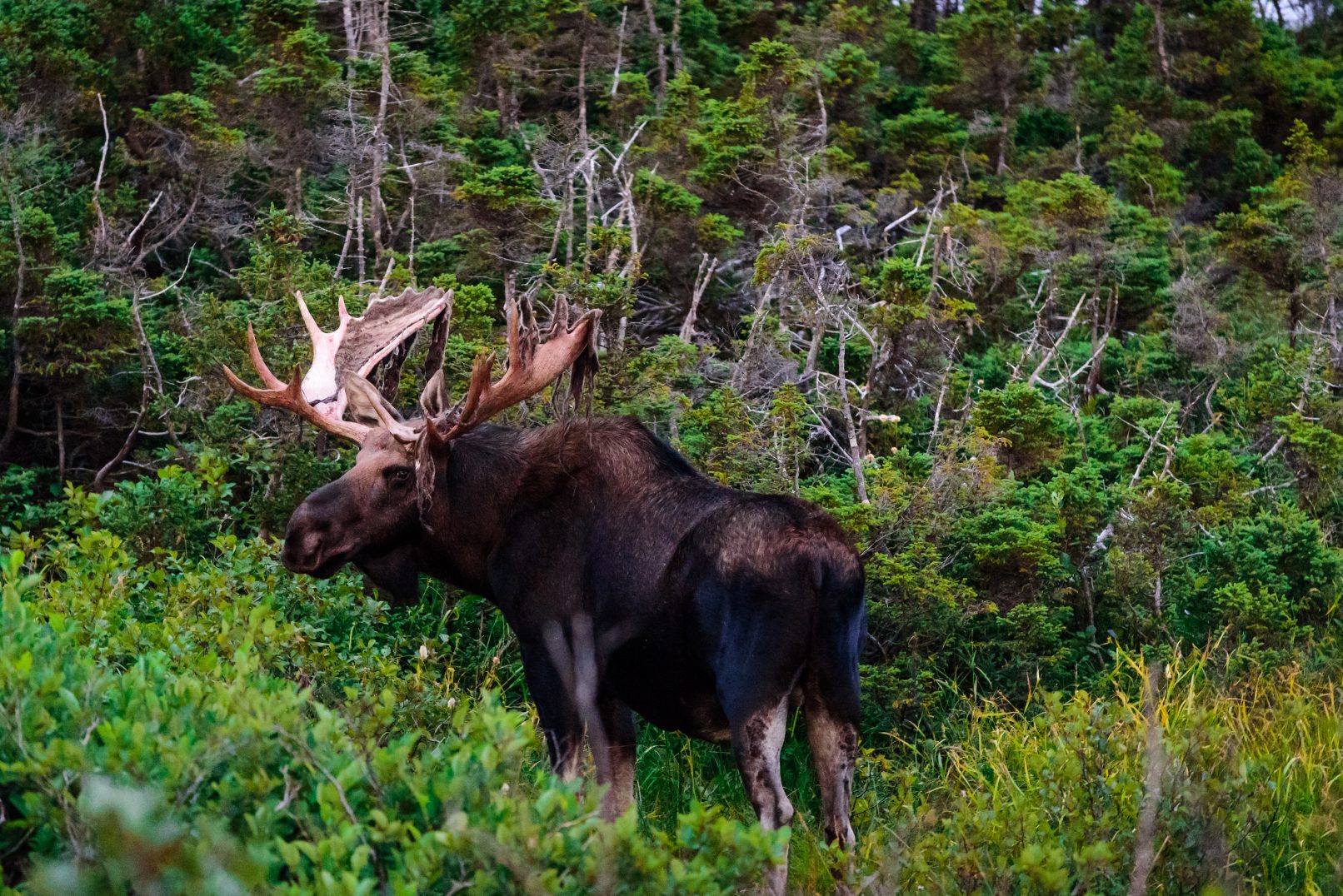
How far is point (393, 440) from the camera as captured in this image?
6.41 metres

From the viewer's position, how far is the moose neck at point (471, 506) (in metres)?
6.16

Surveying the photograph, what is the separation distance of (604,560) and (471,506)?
0.75 meters

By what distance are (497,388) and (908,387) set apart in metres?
4.40

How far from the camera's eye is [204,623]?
653 cm

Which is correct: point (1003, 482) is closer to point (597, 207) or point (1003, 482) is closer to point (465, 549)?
point (465, 549)

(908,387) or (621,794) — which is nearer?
(621,794)

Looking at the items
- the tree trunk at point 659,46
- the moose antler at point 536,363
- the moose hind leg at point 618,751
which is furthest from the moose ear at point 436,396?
the tree trunk at point 659,46

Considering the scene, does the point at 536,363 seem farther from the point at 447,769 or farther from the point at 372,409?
the point at 447,769

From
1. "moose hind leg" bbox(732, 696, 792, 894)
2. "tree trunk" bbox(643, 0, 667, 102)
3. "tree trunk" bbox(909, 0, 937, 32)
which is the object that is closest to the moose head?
"moose hind leg" bbox(732, 696, 792, 894)

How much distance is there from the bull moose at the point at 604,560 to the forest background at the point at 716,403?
444 millimetres

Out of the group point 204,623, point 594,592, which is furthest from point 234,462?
point 594,592

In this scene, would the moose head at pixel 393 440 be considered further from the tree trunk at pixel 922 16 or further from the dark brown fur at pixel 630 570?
the tree trunk at pixel 922 16

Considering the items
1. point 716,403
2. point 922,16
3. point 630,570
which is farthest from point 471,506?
point 922,16

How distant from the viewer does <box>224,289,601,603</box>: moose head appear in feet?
20.3
